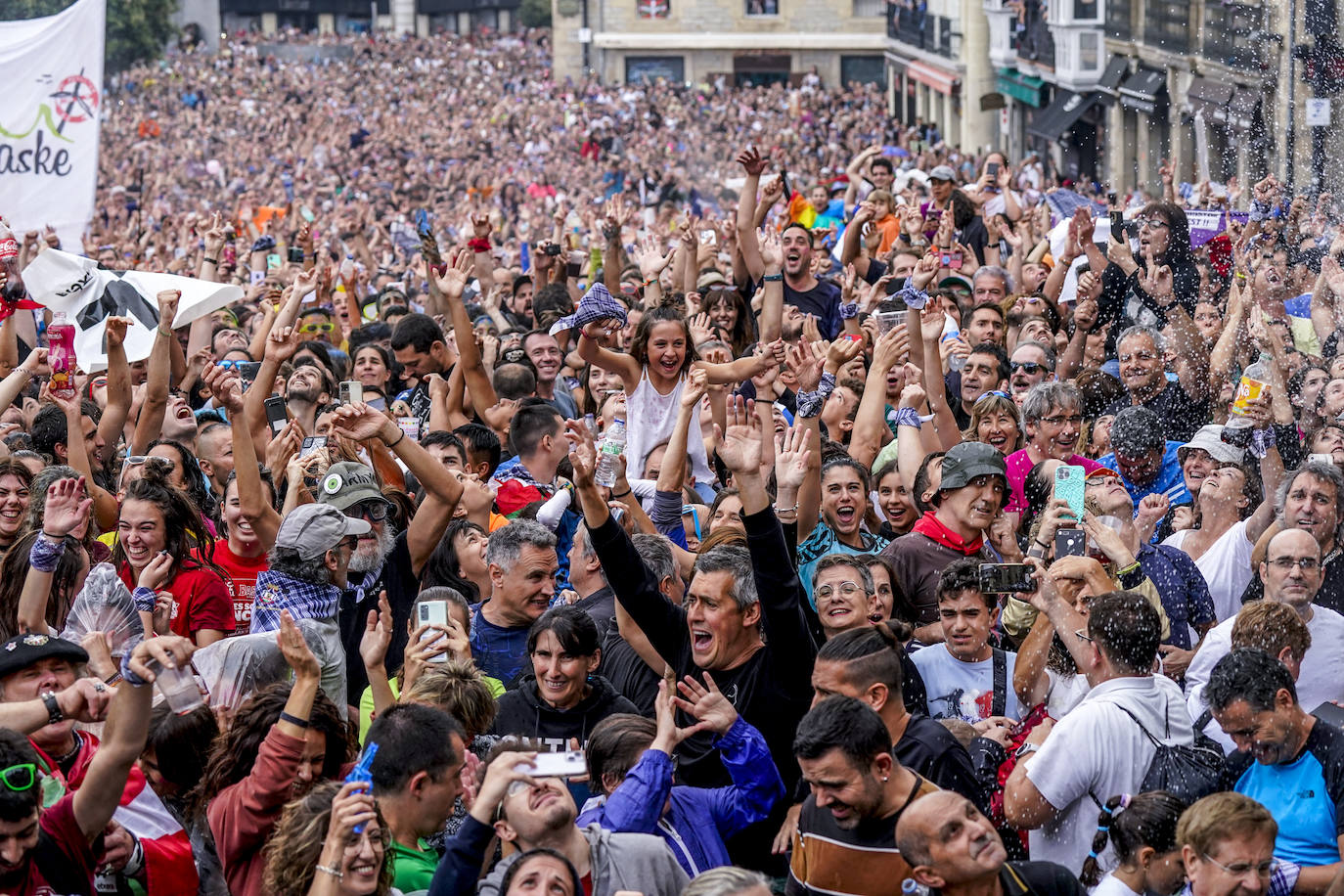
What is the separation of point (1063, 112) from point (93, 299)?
86.9 feet

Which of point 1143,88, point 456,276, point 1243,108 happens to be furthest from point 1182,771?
point 1143,88

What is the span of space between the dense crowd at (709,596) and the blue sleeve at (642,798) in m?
0.01

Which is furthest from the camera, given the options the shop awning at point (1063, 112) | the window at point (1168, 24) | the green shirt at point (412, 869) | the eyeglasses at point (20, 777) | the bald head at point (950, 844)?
the shop awning at point (1063, 112)

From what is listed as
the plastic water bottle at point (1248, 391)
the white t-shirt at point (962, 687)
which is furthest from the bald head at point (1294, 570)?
the plastic water bottle at point (1248, 391)

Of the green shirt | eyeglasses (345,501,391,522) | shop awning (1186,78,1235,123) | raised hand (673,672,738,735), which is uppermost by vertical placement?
shop awning (1186,78,1235,123)

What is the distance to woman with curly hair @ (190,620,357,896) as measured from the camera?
4.45 metres

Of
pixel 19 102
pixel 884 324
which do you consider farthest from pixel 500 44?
pixel 884 324

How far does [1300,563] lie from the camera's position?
5.55m

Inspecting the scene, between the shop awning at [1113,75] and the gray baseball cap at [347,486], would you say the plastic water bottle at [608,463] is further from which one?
the shop awning at [1113,75]

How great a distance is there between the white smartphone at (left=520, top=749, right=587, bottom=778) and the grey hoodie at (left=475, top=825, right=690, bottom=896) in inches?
10.4

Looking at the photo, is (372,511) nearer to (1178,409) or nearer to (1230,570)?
(1230,570)

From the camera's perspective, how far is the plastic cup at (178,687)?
430cm

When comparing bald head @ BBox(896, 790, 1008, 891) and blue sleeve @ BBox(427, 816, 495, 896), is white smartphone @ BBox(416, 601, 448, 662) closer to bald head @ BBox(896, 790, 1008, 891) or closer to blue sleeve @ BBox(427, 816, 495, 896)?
blue sleeve @ BBox(427, 816, 495, 896)

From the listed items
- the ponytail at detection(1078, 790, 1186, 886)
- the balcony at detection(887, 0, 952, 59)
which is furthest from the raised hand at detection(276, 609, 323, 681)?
the balcony at detection(887, 0, 952, 59)
